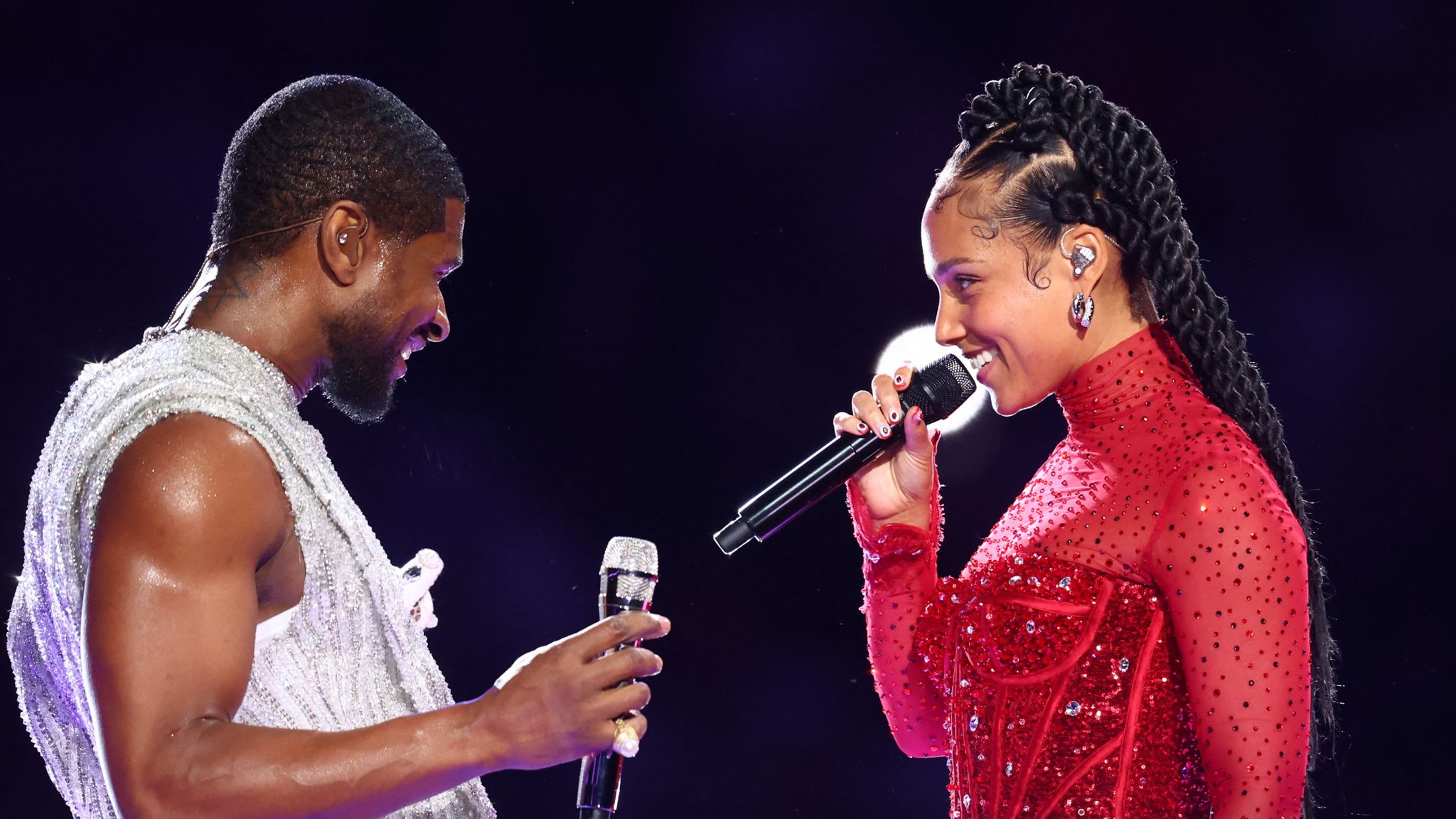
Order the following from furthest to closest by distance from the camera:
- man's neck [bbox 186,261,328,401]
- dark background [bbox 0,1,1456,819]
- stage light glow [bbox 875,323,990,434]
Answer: stage light glow [bbox 875,323,990,434]
dark background [bbox 0,1,1456,819]
man's neck [bbox 186,261,328,401]

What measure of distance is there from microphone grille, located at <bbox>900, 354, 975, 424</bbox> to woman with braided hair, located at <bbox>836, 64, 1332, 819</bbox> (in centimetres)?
3

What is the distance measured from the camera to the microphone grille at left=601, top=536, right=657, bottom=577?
1.38 metres

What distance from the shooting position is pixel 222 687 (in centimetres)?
125

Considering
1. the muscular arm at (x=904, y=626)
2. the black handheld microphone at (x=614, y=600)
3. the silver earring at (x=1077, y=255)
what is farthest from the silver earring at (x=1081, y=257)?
the black handheld microphone at (x=614, y=600)

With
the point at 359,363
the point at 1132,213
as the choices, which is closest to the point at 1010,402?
the point at 1132,213

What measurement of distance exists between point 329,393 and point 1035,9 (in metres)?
2.06

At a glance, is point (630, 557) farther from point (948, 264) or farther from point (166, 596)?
point (948, 264)

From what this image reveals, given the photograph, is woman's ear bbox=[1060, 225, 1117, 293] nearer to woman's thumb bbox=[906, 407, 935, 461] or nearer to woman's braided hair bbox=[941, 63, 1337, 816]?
woman's braided hair bbox=[941, 63, 1337, 816]

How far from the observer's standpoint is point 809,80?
3045mm

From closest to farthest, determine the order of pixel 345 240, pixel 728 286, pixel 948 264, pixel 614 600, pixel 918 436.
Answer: pixel 614 600 < pixel 345 240 < pixel 948 264 < pixel 918 436 < pixel 728 286

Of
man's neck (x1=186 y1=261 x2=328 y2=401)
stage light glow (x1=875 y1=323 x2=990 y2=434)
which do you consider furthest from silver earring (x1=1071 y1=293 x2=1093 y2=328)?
stage light glow (x1=875 y1=323 x2=990 y2=434)

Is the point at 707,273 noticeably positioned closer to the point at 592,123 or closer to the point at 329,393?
the point at 592,123

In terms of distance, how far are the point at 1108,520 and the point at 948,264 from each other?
0.44 metres

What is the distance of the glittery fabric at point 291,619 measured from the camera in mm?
1381
